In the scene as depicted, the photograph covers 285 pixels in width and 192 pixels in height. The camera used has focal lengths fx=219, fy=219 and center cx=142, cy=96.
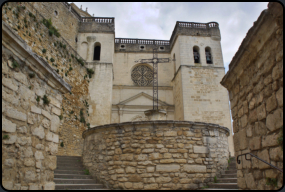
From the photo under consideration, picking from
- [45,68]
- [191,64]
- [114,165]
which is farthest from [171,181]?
[191,64]

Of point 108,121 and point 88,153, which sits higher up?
point 108,121

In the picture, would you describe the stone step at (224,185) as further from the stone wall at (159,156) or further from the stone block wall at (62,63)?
the stone block wall at (62,63)

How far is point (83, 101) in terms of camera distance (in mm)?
14148

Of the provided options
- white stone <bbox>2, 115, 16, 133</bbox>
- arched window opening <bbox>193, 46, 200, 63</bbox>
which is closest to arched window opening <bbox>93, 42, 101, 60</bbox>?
arched window opening <bbox>193, 46, 200, 63</bbox>

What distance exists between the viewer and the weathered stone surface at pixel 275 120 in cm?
241

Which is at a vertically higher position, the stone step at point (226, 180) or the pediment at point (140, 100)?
the pediment at point (140, 100)

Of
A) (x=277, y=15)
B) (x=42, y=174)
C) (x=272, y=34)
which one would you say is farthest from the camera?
(x=42, y=174)

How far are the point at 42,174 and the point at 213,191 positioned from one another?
3836mm

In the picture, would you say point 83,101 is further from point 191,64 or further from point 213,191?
point 213,191

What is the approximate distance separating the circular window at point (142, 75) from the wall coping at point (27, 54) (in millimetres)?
13773

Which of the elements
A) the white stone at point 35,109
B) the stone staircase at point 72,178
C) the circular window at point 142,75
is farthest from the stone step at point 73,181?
the circular window at point 142,75

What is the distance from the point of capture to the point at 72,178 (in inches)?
256

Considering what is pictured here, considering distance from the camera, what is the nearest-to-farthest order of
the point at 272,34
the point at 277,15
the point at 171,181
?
the point at 277,15 < the point at 272,34 < the point at 171,181

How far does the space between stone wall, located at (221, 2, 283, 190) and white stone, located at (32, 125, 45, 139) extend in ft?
10.8
